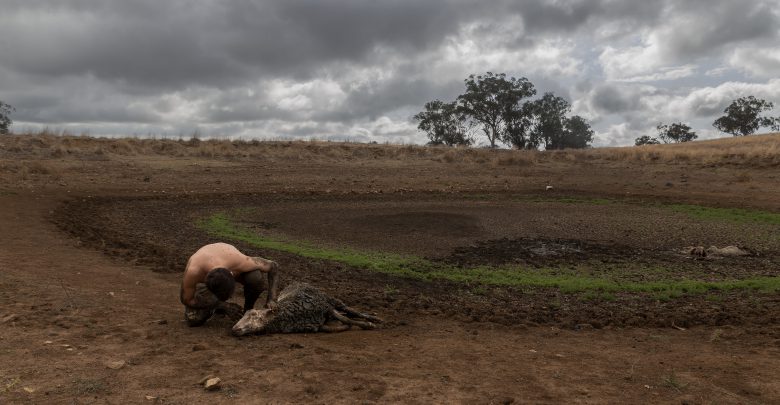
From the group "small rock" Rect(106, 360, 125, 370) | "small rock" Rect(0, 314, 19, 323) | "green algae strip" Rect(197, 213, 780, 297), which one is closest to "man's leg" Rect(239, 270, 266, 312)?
"small rock" Rect(106, 360, 125, 370)

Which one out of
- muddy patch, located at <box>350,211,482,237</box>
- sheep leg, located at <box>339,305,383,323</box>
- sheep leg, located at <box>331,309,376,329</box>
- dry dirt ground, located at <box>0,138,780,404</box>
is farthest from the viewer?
muddy patch, located at <box>350,211,482,237</box>

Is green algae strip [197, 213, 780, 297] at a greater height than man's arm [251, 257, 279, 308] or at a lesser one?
lesser

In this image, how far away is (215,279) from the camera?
617 cm

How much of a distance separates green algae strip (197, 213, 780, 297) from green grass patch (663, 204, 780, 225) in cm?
818

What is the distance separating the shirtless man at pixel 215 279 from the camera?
20.5 ft

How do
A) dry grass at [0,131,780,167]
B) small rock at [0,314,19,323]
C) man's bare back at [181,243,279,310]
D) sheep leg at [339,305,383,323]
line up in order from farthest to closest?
dry grass at [0,131,780,167] < sheep leg at [339,305,383,323] < man's bare back at [181,243,279,310] < small rock at [0,314,19,323]

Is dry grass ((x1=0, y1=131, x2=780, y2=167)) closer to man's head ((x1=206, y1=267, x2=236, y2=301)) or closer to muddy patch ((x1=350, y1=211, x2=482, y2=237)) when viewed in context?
muddy patch ((x1=350, y1=211, x2=482, y2=237))

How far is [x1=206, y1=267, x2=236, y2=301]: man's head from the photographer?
6.17 m

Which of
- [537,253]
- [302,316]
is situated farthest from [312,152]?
[302,316]

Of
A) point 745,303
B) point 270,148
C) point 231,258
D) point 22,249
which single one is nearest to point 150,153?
point 270,148

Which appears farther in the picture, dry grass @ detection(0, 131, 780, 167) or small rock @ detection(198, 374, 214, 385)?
dry grass @ detection(0, 131, 780, 167)

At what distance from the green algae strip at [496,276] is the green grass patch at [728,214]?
26.9ft

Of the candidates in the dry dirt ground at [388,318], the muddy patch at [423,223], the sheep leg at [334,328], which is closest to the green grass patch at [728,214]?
the dry dirt ground at [388,318]

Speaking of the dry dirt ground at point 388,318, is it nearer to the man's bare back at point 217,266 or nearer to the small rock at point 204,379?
the small rock at point 204,379
